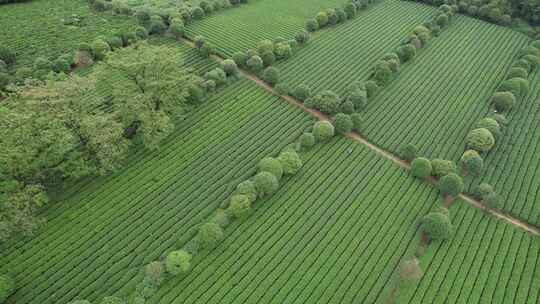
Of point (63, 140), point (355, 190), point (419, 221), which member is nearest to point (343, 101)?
point (355, 190)

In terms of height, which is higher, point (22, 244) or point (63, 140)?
point (63, 140)

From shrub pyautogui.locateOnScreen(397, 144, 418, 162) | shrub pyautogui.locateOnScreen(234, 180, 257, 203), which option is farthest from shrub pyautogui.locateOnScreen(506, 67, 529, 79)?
shrub pyautogui.locateOnScreen(234, 180, 257, 203)

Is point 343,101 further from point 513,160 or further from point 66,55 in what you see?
point 66,55

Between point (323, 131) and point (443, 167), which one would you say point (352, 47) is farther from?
point (443, 167)

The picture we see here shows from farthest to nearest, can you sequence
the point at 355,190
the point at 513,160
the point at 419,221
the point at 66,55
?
the point at 66,55
the point at 513,160
the point at 355,190
the point at 419,221

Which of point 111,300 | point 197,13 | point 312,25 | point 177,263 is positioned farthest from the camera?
point 197,13

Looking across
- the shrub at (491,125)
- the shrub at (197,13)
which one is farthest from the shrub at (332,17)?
the shrub at (491,125)

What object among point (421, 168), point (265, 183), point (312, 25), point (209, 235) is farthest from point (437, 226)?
point (312, 25)

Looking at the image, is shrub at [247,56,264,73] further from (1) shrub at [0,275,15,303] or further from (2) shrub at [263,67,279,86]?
(1) shrub at [0,275,15,303]

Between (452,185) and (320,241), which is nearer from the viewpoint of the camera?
(320,241)
